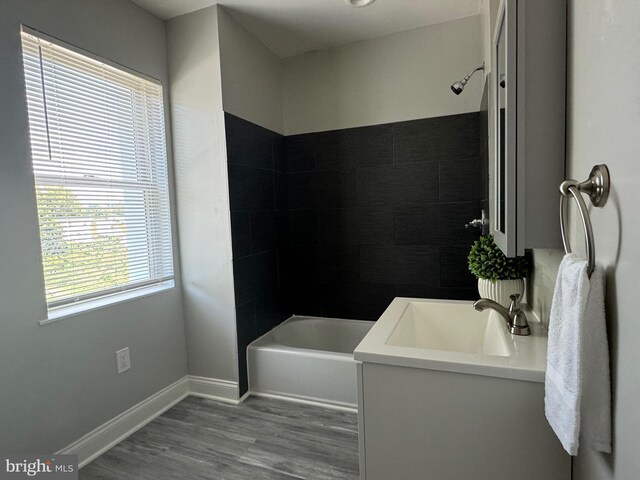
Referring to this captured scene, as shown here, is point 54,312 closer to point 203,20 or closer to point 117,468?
point 117,468

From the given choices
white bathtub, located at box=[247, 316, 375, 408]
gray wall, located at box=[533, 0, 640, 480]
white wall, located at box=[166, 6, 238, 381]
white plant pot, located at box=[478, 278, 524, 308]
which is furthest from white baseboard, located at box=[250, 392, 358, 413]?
gray wall, located at box=[533, 0, 640, 480]

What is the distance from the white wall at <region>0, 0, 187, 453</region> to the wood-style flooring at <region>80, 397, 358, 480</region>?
25cm

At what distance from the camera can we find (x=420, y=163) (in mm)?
2553

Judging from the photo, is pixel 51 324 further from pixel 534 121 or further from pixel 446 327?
pixel 534 121

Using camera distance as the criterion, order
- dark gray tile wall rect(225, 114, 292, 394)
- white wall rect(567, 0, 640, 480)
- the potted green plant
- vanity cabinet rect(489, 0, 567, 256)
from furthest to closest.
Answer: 1. dark gray tile wall rect(225, 114, 292, 394)
2. the potted green plant
3. vanity cabinet rect(489, 0, 567, 256)
4. white wall rect(567, 0, 640, 480)

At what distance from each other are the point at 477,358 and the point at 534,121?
67cm

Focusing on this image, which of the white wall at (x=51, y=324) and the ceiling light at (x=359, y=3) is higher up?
the ceiling light at (x=359, y=3)

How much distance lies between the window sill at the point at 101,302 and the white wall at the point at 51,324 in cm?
3

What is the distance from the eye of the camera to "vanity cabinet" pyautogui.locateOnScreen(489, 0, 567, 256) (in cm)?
86

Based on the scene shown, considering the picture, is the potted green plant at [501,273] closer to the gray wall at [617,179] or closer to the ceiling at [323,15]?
the gray wall at [617,179]

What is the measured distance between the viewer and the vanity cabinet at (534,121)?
0.86 meters

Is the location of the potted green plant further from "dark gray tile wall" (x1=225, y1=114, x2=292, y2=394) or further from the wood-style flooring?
"dark gray tile wall" (x1=225, y1=114, x2=292, y2=394)

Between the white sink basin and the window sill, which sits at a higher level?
the window sill

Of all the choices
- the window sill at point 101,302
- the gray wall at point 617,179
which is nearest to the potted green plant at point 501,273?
the gray wall at point 617,179
